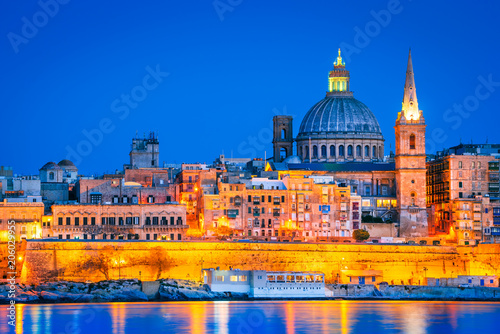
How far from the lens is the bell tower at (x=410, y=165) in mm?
90312

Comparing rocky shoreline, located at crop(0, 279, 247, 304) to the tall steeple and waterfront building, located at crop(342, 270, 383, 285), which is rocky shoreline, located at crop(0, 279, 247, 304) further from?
A: the tall steeple

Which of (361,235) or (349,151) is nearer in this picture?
(361,235)

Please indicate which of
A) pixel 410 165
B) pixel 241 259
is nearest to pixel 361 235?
pixel 410 165

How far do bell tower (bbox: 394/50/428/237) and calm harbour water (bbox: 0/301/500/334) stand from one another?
1734 cm

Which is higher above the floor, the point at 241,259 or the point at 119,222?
the point at 119,222

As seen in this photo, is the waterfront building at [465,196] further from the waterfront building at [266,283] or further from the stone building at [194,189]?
the stone building at [194,189]

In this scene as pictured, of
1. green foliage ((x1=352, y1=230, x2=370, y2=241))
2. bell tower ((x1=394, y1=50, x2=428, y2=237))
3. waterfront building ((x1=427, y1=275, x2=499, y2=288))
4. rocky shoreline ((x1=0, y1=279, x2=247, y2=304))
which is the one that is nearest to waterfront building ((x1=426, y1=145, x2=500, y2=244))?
bell tower ((x1=394, y1=50, x2=428, y2=237))

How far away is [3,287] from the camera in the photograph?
2817 inches

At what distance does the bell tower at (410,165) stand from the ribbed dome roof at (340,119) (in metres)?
11.3

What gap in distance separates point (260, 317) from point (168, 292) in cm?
803

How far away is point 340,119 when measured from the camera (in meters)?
105

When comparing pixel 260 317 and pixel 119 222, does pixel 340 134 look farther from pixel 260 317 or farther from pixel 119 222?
pixel 260 317

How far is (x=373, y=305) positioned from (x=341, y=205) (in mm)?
15982

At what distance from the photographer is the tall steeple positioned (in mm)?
93562
